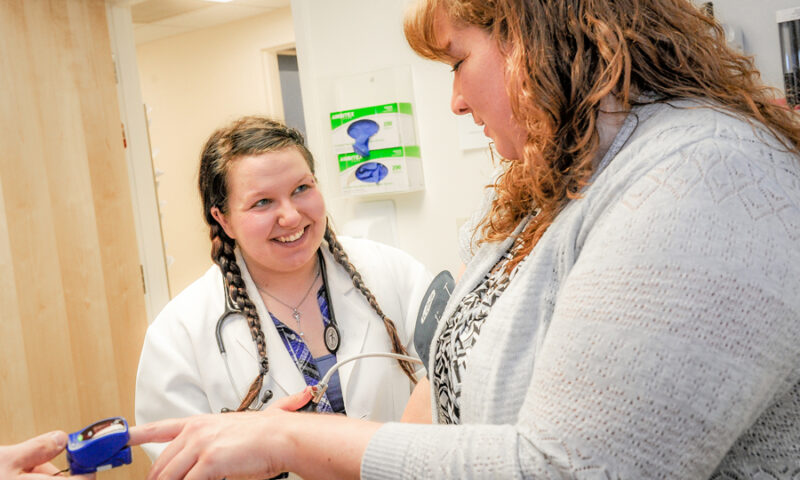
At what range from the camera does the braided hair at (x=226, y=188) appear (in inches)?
68.3

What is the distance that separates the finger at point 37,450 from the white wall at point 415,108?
1528 millimetres

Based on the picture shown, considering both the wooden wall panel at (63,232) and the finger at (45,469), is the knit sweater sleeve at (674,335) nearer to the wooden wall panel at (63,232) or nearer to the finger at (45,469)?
the finger at (45,469)

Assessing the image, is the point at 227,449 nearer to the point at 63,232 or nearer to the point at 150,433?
the point at 150,433

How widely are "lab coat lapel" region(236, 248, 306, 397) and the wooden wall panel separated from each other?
1184mm

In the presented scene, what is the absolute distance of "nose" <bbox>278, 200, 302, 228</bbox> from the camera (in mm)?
1702

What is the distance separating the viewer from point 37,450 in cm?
88

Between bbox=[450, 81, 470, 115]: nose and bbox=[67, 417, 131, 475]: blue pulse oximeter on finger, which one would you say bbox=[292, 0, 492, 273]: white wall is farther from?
bbox=[67, 417, 131, 475]: blue pulse oximeter on finger

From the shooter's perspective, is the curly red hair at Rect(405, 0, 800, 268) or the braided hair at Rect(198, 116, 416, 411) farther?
the braided hair at Rect(198, 116, 416, 411)

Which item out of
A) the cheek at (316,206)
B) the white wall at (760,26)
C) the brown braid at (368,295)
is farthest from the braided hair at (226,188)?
the white wall at (760,26)

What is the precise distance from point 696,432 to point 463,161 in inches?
67.6

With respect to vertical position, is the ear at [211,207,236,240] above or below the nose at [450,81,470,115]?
below

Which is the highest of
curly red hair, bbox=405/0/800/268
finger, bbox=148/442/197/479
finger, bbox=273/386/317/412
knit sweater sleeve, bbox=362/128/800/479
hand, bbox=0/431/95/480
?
curly red hair, bbox=405/0/800/268

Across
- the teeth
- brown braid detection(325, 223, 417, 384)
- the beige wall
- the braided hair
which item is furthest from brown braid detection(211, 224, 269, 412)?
the beige wall

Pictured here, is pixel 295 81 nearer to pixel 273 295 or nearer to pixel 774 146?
pixel 273 295
